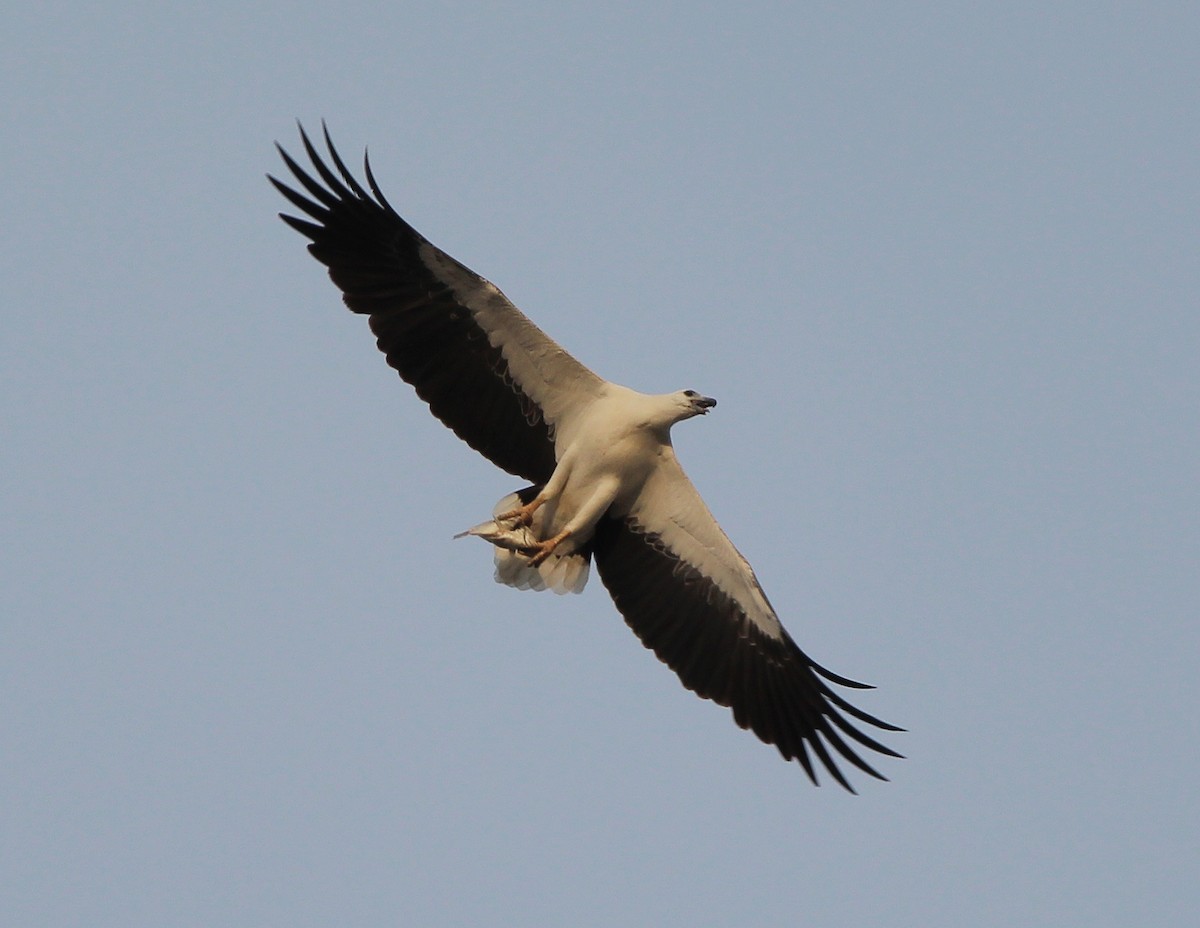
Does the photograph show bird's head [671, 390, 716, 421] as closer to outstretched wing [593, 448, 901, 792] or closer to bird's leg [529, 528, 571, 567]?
outstretched wing [593, 448, 901, 792]

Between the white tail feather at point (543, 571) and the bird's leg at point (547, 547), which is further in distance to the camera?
the white tail feather at point (543, 571)

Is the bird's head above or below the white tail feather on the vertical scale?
above

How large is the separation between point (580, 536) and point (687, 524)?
0.83m

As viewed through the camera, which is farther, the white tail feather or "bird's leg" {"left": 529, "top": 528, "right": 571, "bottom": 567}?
the white tail feather

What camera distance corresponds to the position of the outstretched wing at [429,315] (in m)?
12.5

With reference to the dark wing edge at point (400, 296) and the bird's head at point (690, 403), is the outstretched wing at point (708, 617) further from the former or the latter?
the dark wing edge at point (400, 296)

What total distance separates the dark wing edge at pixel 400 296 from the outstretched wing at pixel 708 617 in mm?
1418

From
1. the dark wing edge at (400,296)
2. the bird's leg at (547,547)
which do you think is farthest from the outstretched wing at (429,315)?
the bird's leg at (547,547)

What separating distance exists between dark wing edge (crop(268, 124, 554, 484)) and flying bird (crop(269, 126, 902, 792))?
0.4 inches

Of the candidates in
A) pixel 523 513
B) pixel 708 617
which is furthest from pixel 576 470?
pixel 708 617

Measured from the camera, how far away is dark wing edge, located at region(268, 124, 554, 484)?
12.6 m

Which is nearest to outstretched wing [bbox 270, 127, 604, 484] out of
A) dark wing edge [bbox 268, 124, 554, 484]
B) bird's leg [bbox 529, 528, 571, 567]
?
dark wing edge [bbox 268, 124, 554, 484]

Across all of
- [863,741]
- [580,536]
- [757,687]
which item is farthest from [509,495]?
[863,741]

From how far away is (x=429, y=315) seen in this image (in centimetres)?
1262
